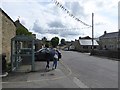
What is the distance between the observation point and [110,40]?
10100 centimetres

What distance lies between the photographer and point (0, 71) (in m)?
16.5

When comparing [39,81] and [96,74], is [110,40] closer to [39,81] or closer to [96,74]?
[96,74]

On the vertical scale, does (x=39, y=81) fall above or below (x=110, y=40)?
below

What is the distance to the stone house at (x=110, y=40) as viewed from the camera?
9449 centimetres

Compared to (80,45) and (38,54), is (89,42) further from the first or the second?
(38,54)

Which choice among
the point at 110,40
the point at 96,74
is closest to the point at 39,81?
the point at 96,74

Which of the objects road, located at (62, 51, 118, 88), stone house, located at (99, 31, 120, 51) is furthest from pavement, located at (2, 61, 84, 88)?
stone house, located at (99, 31, 120, 51)

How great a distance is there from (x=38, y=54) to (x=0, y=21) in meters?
13.0

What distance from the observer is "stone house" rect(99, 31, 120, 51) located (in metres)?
94.5

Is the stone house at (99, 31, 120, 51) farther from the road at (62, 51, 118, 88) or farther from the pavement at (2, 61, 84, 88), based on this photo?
the pavement at (2, 61, 84, 88)

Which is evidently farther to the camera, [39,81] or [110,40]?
[110,40]

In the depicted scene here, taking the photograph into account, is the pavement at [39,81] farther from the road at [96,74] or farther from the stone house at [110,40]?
the stone house at [110,40]

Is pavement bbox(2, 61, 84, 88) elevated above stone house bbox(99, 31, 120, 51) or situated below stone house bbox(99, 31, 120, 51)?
below

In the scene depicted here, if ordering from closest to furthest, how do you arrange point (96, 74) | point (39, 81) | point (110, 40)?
point (39, 81) < point (96, 74) < point (110, 40)
